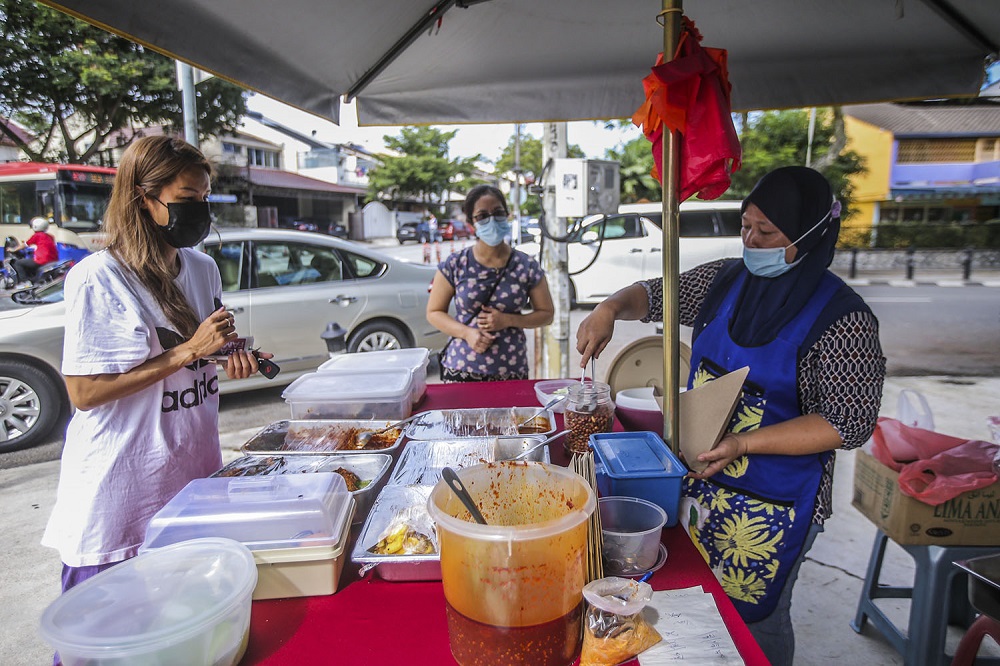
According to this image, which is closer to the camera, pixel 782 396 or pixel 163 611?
pixel 163 611

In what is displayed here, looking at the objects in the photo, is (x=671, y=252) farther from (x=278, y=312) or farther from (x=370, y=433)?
(x=278, y=312)

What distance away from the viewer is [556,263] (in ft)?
→ 15.4

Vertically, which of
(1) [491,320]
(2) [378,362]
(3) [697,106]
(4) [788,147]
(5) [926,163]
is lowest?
(2) [378,362]

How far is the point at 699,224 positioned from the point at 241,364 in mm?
9827

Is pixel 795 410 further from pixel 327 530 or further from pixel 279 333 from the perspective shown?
pixel 279 333

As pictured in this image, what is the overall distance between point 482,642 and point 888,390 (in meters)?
6.34

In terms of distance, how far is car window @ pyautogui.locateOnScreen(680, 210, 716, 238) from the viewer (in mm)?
10031

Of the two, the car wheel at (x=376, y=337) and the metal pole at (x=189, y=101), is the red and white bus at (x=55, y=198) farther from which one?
the car wheel at (x=376, y=337)

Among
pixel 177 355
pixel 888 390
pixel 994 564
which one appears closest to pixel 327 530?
pixel 177 355

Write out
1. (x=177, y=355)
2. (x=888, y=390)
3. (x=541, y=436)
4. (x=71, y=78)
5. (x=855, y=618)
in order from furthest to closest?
1. (x=71, y=78)
2. (x=888, y=390)
3. (x=855, y=618)
4. (x=541, y=436)
5. (x=177, y=355)

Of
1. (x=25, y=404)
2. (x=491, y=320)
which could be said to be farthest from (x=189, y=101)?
(x=491, y=320)

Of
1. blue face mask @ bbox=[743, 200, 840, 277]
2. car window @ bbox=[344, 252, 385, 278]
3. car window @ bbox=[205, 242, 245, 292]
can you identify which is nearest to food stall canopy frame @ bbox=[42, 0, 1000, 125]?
blue face mask @ bbox=[743, 200, 840, 277]

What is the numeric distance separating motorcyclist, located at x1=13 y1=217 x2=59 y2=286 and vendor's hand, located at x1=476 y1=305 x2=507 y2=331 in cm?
665

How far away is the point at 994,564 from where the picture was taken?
5.20 feet
